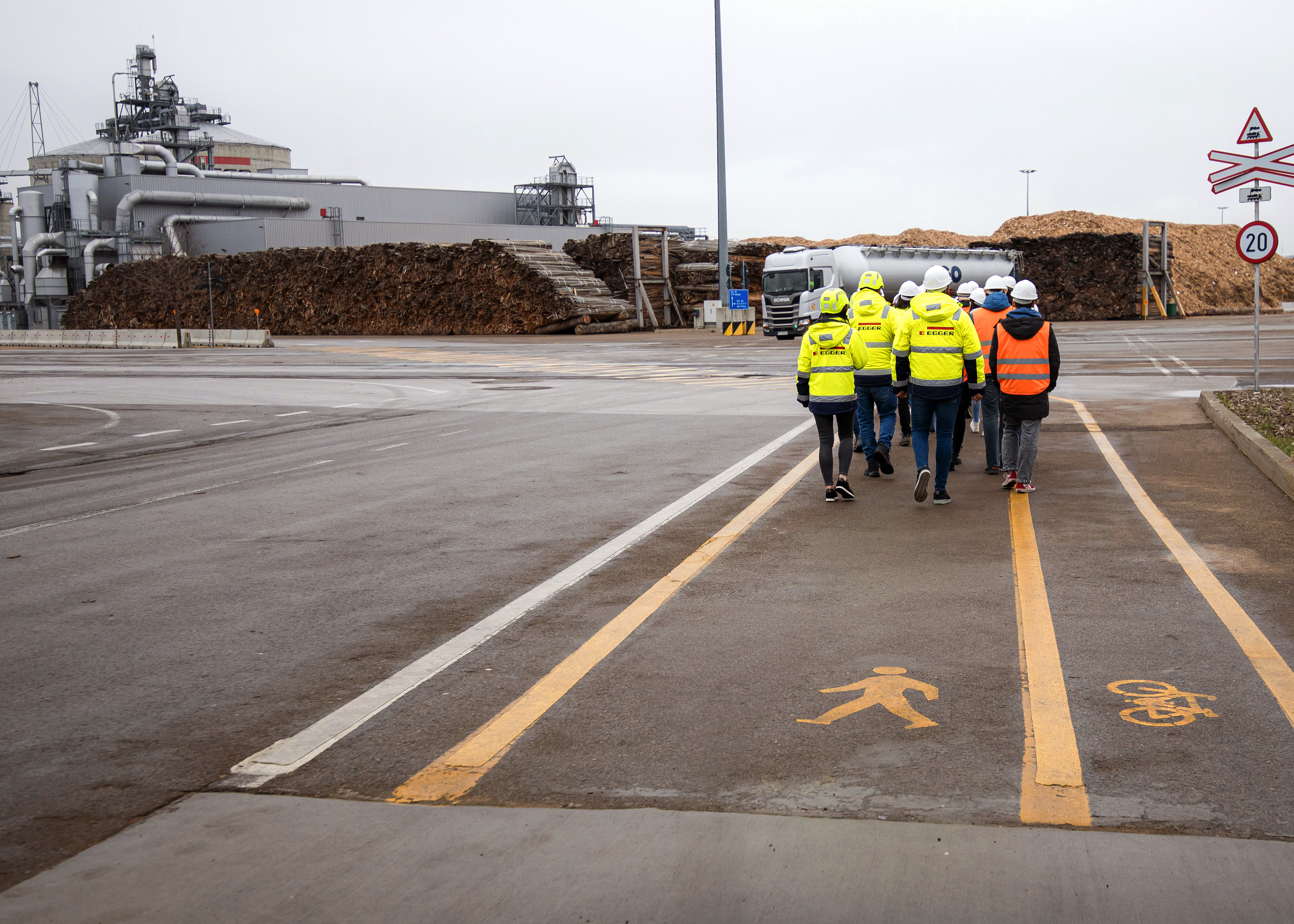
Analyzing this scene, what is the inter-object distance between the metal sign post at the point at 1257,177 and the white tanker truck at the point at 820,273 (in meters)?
22.1

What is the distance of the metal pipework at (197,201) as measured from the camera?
259ft

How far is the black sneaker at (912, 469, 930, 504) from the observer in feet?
31.2

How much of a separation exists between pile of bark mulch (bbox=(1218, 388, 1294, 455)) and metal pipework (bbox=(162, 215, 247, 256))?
70.1 meters

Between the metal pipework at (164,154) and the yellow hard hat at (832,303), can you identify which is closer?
the yellow hard hat at (832,303)

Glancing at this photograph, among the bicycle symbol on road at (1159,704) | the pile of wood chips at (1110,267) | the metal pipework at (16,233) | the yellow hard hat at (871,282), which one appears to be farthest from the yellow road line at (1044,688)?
the metal pipework at (16,233)

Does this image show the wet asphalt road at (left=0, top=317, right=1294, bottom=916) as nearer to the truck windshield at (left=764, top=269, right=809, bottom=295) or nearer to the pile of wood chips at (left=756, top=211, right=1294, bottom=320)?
the truck windshield at (left=764, top=269, right=809, bottom=295)

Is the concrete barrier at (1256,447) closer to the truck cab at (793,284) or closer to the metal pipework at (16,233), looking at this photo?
the truck cab at (793,284)

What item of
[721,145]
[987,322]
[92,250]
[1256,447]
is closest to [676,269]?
[721,145]

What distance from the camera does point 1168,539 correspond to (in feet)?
26.5

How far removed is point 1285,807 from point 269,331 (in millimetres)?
69394

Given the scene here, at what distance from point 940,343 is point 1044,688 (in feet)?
17.2

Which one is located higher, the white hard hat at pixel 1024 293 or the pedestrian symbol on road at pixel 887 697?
the white hard hat at pixel 1024 293

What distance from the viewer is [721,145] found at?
46.5 meters

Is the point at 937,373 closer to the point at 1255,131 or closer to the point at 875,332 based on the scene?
the point at 875,332
